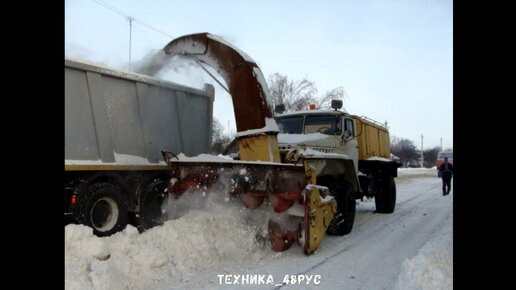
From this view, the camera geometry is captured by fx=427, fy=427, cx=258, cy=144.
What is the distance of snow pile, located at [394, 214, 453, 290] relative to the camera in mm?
4348

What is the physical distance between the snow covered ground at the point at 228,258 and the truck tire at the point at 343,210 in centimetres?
23

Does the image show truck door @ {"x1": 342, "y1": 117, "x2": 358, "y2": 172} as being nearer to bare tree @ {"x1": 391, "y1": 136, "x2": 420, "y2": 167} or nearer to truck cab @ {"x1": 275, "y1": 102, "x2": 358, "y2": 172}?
truck cab @ {"x1": 275, "y1": 102, "x2": 358, "y2": 172}

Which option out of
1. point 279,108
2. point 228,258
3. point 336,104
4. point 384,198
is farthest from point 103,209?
point 384,198

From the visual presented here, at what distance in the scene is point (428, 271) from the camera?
469 cm

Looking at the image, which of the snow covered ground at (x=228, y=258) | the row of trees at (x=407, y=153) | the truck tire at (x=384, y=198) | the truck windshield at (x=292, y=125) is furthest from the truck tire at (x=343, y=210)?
the row of trees at (x=407, y=153)

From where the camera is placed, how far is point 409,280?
15.3 ft

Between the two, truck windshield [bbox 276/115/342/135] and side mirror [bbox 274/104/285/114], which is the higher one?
side mirror [bbox 274/104/285/114]

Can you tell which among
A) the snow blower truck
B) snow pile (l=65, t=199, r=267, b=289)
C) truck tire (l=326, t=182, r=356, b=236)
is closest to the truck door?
the snow blower truck

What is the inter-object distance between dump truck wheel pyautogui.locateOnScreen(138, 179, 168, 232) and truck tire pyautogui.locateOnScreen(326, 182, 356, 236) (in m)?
2.89

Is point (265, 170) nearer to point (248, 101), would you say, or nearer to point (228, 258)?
point (248, 101)

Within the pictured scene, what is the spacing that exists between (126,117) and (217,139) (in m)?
Result: 2.93

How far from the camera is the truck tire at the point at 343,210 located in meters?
7.39
